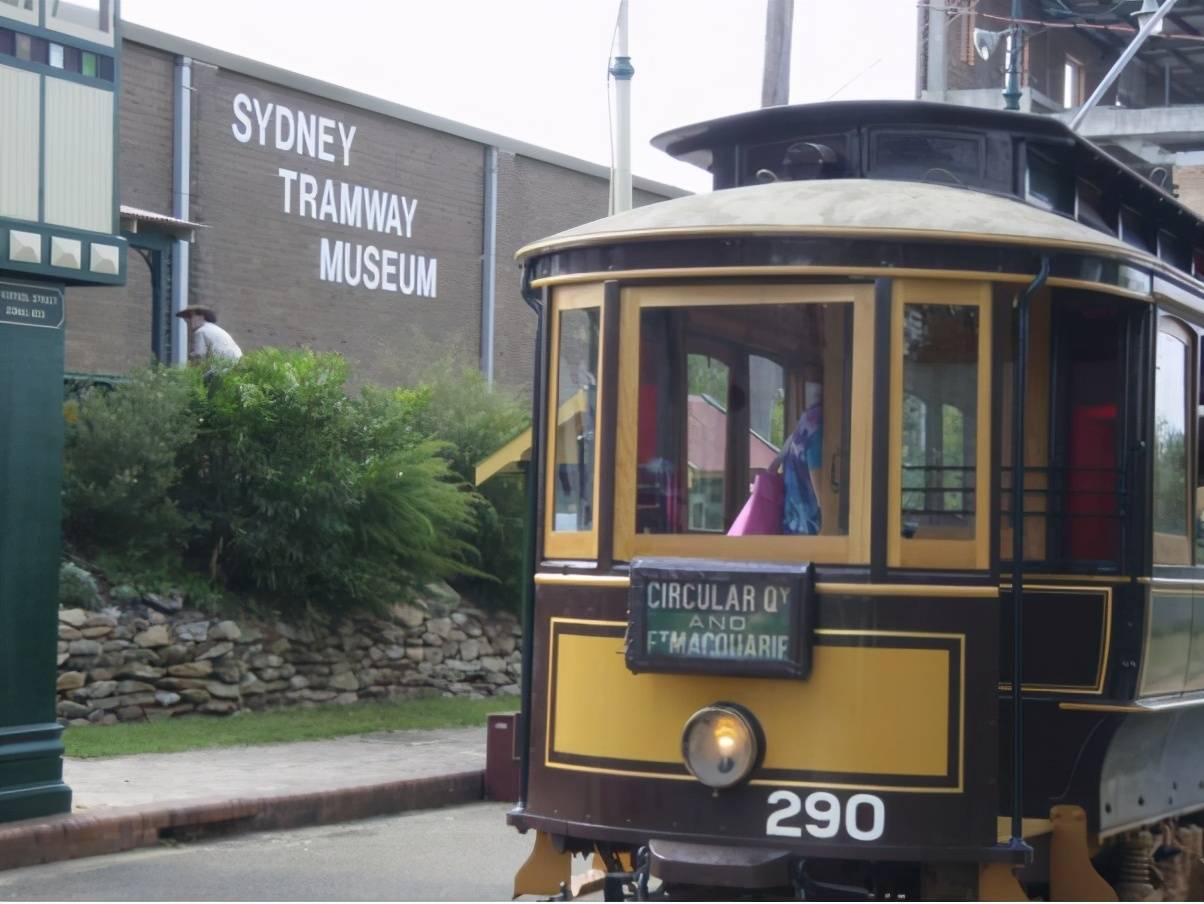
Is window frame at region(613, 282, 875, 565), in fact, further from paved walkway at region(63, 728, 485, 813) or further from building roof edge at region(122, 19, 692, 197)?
building roof edge at region(122, 19, 692, 197)

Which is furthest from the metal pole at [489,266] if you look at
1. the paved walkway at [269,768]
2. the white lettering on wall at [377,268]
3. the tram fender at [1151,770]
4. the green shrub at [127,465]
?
the tram fender at [1151,770]

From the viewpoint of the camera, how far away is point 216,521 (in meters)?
14.3

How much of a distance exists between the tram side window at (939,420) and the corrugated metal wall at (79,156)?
5.46 metres

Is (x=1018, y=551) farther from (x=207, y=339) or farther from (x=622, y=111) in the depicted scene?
(x=207, y=339)

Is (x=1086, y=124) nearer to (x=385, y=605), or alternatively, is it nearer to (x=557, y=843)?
(x=385, y=605)

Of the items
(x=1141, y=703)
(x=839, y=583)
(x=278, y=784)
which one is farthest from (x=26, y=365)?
(x=1141, y=703)

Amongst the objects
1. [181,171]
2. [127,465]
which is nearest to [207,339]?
[127,465]

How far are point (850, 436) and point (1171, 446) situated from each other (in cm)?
174

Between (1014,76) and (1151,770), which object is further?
(1014,76)

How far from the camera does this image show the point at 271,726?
520 inches

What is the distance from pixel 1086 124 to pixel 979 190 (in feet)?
72.6

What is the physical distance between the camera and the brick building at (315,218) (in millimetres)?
20766

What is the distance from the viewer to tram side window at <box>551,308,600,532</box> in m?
6.21

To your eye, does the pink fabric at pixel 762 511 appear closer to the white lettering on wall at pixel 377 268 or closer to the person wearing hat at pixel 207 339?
the person wearing hat at pixel 207 339
